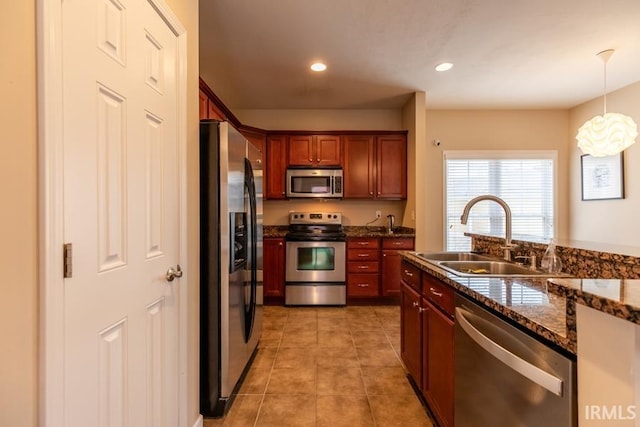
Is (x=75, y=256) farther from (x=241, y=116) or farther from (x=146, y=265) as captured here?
(x=241, y=116)

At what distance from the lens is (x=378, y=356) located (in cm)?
251

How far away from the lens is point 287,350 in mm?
2625

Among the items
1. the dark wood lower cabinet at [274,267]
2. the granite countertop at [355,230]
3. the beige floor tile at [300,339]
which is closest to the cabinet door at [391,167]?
the granite countertop at [355,230]

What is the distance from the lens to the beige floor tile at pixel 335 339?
2732mm

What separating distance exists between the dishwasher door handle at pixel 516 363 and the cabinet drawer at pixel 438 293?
8.2 inches

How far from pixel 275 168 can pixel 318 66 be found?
157 centimetres

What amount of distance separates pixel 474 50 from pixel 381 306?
3.02 meters

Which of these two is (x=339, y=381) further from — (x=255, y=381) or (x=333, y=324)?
(x=333, y=324)

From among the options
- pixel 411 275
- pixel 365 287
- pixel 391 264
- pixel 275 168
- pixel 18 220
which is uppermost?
pixel 275 168

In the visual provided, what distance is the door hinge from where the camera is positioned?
0.81 metres

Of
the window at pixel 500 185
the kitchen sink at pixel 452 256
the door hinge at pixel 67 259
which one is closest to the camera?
the door hinge at pixel 67 259

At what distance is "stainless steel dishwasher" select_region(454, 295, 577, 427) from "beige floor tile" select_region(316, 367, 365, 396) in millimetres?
875

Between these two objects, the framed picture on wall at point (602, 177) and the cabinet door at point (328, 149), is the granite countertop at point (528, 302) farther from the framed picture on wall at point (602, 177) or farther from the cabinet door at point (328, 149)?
→ the framed picture on wall at point (602, 177)

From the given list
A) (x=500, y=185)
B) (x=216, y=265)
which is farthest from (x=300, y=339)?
(x=500, y=185)
